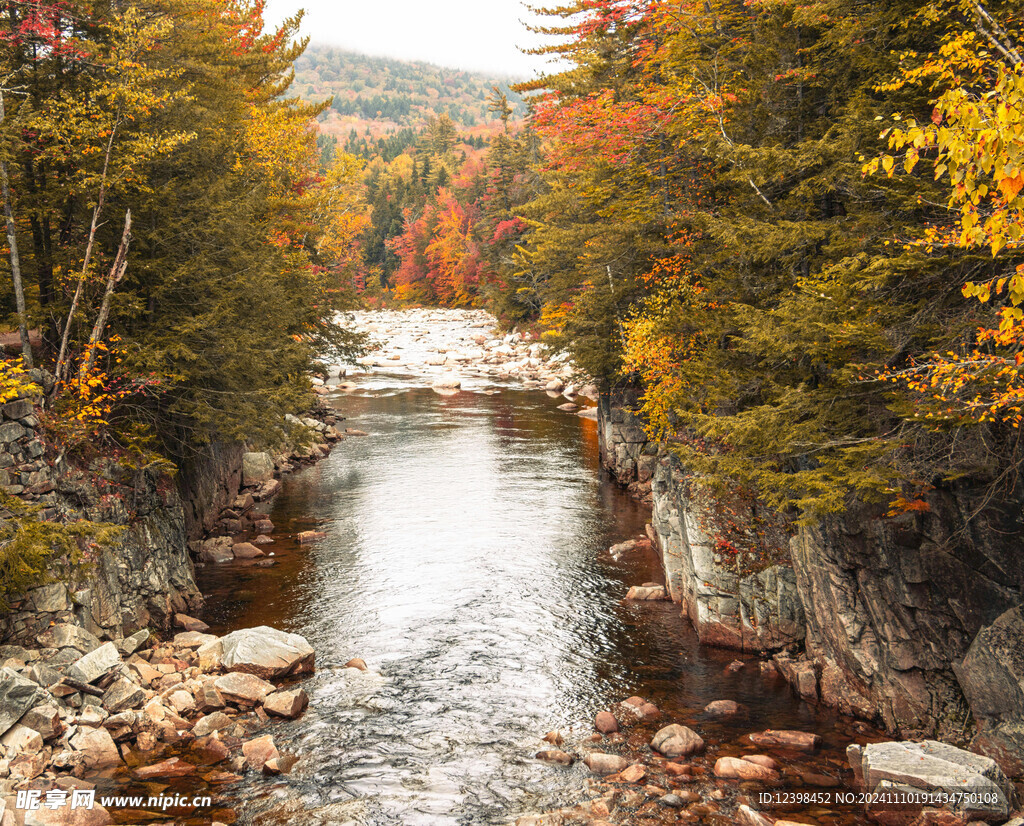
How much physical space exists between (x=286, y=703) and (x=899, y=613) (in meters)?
10.5

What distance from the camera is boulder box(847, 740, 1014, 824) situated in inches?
318

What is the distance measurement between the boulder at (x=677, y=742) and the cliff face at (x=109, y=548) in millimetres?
10147

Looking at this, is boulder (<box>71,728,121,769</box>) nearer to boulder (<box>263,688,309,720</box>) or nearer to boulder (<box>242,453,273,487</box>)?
boulder (<box>263,688,309,720</box>)

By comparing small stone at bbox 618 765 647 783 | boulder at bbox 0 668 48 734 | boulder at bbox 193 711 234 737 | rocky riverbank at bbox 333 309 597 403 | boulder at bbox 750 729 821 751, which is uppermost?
rocky riverbank at bbox 333 309 597 403

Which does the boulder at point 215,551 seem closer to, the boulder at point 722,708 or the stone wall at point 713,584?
the stone wall at point 713,584

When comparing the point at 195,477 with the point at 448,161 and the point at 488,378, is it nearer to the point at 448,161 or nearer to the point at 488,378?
the point at 488,378

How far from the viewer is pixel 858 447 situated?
956cm

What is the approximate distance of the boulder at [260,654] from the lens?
42.1 ft

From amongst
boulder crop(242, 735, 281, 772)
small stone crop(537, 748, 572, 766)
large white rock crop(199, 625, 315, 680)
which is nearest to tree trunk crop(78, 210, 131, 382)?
large white rock crop(199, 625, 315, 680)

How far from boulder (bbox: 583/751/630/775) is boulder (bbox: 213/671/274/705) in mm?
5913

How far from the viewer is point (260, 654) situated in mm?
13125

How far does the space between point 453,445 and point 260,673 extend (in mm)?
18991

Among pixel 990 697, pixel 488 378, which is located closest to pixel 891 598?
pixel 990 697

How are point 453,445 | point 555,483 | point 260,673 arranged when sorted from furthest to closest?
point 453,445, point 555,483, point 260,673
